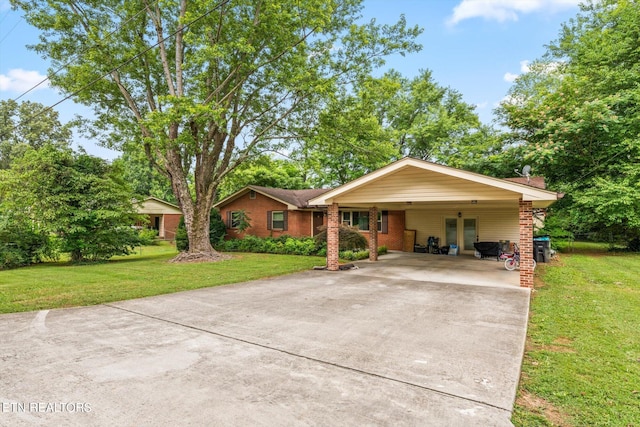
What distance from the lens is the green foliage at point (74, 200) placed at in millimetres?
11727

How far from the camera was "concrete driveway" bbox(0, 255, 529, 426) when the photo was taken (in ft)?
8.95

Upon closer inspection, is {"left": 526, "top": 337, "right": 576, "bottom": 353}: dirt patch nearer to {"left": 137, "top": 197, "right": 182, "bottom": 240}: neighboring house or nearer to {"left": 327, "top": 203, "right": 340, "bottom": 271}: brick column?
{"left": 327, "top": 203, "right": 340, "bottom": 271}: brick column

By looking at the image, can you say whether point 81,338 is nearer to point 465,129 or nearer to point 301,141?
point 301,141

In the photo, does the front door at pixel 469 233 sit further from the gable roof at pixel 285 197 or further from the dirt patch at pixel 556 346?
the dirt patch at pixel 556 346

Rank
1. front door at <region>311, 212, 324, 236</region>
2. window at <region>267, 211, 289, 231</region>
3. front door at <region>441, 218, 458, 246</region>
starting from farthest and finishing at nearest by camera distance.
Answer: window at <region>267, 211, 289, 231</region> < front door at <region>311, 212, 324, 236</region> < front door at <region>441, 218, 458, 246</region>

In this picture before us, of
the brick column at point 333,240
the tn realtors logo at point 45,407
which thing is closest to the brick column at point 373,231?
the brick column at point 333,240

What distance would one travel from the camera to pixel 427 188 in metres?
9.38

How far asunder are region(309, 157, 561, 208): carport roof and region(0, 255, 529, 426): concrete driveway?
263cm

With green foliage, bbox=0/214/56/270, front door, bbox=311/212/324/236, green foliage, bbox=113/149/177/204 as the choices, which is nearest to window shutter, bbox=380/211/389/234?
front door, bbox=311/212/324/236

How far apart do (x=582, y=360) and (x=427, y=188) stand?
19.9 ft

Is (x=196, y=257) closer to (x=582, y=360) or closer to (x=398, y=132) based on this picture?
(x=582, y=360)

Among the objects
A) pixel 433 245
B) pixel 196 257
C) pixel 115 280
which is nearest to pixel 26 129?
pixel 196 257

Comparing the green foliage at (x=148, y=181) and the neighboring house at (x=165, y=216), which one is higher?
the green foliage at (x=148, y=181)

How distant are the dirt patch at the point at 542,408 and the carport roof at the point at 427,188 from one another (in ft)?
19.1
